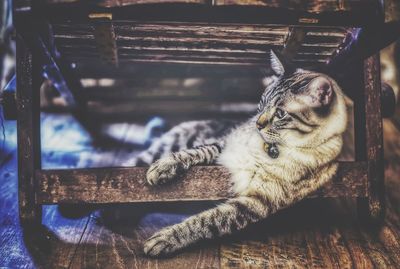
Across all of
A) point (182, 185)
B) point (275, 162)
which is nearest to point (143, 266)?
point (182, 185)

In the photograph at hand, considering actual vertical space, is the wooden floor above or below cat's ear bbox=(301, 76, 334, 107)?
below

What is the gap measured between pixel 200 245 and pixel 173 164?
33cm

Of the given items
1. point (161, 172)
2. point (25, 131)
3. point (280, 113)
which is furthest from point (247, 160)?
point (25, 131)

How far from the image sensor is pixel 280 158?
1.62 meters

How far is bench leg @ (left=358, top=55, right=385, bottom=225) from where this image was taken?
1.62 m

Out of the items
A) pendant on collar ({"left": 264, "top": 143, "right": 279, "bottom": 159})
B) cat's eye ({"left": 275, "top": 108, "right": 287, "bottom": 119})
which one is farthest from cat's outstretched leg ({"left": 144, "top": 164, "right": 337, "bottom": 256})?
cat's eye ({"left": 275, "top": 108, "right": 287, "bottom": 119})

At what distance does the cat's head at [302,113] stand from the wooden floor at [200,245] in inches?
14.9

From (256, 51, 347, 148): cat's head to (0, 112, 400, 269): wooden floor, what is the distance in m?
0.38

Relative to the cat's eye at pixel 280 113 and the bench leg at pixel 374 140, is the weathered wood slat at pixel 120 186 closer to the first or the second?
the cat's eye at pixel 280 113

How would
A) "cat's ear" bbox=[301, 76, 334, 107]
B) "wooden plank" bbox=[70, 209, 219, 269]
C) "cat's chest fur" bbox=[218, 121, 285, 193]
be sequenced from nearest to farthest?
"wooden plank" bbox=[70, 209, 219, 269] → "cat's ear" bbox=[301, 76, 334, 107] → "cat's chest fur" bbox=[218, 121, 285, 193]

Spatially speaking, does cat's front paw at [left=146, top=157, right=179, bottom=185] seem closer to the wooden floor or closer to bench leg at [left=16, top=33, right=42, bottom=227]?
the wooden floor

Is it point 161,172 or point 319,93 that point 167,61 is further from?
point 319,93

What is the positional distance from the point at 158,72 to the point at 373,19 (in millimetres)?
1261

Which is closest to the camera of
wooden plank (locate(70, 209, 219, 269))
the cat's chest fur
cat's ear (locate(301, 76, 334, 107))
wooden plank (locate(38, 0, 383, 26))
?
wooden plank (locate(38, 0, 383, 26))
